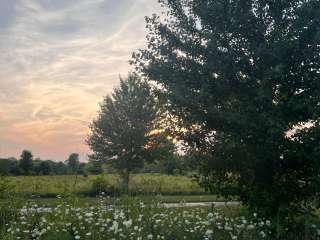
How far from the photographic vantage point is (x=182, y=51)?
42.2 feet

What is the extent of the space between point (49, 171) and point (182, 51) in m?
42.6

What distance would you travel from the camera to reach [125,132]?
3100 centimetres

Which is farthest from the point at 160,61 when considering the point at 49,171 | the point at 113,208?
the point at 49,171

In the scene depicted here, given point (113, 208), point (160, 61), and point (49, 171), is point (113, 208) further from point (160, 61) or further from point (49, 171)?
point (49, 171)

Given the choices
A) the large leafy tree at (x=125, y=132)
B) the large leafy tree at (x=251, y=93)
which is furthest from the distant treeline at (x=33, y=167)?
the large leafy tree at (x=251, y=93)

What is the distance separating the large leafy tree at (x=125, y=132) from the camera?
31188 mm

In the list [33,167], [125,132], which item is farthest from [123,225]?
[33,167]

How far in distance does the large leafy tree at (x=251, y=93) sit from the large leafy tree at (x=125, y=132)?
59.6ft

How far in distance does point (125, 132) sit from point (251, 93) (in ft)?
64.2

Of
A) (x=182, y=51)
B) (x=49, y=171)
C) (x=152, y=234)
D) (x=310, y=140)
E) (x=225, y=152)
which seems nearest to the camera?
(x=152, y=234)

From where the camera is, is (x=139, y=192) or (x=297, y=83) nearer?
(x=297, y=83)

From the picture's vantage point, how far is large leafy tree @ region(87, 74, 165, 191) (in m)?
31.2

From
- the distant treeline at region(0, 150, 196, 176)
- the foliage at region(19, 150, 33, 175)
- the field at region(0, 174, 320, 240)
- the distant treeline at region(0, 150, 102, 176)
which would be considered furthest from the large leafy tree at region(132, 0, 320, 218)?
the foliage at region(19, 150, 33, 175)

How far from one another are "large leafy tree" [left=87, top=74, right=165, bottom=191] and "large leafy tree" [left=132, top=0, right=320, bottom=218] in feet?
59.6
